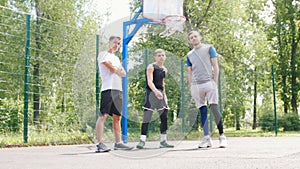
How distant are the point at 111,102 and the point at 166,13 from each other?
2.27 feet

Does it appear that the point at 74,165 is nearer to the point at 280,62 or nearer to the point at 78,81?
the point at 78,81

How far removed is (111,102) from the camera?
7.57 feet

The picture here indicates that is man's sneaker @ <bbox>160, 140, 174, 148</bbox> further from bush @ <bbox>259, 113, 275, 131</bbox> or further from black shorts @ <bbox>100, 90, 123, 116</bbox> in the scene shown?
bush @ <bbox>259, 113, 275, 131</bbox>

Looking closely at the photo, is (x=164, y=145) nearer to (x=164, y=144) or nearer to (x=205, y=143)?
(x=164, y=144)

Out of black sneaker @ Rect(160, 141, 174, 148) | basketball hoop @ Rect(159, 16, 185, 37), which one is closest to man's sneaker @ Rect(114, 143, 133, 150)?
black sneaker @ Rect(160, 141, 174, 148)

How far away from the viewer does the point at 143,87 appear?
7.13 feet

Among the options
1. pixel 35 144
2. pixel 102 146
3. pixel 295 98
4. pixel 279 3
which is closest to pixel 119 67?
pixel 102 146

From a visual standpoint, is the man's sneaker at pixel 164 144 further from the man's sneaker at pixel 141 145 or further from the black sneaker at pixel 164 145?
the man's sneaker at pixel 141 145

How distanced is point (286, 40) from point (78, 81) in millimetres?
20589

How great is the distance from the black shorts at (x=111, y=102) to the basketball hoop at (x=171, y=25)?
1.57 ft

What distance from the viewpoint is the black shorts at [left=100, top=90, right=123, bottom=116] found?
2.11 m

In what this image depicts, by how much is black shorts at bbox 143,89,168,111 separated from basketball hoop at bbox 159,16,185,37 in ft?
1.35

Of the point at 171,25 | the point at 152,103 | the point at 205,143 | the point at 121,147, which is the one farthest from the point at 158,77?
the point at 205,143

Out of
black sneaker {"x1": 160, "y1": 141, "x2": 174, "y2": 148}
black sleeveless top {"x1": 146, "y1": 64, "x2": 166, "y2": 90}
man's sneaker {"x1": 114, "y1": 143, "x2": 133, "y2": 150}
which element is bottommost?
man's sneaker {"x1": 114, "y1": 143, "x2": 133, "y2": 150}
